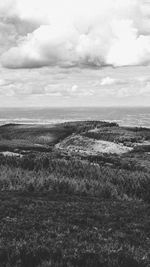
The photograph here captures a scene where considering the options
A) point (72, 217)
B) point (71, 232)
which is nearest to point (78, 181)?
point (72, 217)

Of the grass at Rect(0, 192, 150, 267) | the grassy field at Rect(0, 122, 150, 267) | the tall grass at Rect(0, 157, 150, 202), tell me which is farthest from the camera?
the tall grass at Rect(0, 157, 150, 202)

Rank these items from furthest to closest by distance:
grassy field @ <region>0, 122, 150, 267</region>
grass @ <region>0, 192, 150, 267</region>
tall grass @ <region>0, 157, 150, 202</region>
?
tall grass @ <region>0, 157, 150, 202</region> → grassy field @ <region>0, 122, 150, 267</region> → grass @ <region>0, 192, 150, 267</region>

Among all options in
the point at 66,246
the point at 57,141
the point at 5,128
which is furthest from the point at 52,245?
the point at 5,128

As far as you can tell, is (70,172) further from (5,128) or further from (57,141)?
(5,128)

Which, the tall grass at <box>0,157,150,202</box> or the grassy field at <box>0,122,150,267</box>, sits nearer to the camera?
the grassy field at <box>0,122,150,267</box>

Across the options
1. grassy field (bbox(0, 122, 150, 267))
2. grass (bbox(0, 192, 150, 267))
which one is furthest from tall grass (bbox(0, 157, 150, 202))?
grass (bbox(0, 192, 150, 267))

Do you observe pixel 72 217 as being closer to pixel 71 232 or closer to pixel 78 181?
Result: pixel 71 232

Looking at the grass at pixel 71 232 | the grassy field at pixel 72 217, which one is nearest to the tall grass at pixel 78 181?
the grassy field at pixel 72 217

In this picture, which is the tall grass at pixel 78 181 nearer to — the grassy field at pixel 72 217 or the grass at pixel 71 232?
the grassy field at pixel 72 217

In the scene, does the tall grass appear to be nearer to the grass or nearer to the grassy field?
the grassy field
